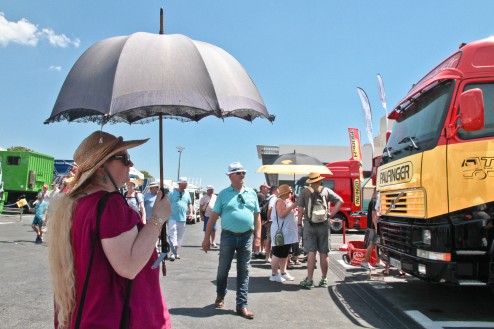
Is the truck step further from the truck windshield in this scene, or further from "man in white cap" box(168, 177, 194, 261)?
"man in white cap" box(168, 177, 194, 261)

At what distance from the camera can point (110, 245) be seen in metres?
1.93

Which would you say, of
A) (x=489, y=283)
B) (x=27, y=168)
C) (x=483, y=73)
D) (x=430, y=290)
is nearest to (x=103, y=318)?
(x=489, y=283)

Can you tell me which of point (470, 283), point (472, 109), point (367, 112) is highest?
point (367, 112)

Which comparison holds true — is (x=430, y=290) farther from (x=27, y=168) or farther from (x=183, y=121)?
(x=27, y=168)

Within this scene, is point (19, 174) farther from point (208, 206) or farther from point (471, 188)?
point (471, 188)

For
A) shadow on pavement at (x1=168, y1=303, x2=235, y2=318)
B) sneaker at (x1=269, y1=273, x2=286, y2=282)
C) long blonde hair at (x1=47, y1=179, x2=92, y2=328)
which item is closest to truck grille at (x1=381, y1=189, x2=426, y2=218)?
sneaker at (x1=269, y1=273, x2=286, y2=282)

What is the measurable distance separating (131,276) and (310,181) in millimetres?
5661

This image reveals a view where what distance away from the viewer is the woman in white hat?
1957 millimetres

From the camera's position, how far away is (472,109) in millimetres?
4707

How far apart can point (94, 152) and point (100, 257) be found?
1.79 ft

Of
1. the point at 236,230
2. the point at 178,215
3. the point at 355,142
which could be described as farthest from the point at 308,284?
the point at 355,142

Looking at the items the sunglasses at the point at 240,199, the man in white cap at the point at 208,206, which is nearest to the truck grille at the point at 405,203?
the sunglasses at the point at 240,199

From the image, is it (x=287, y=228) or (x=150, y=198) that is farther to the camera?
(x=150, y=198)

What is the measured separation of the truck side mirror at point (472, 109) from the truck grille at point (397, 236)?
4.81ft
